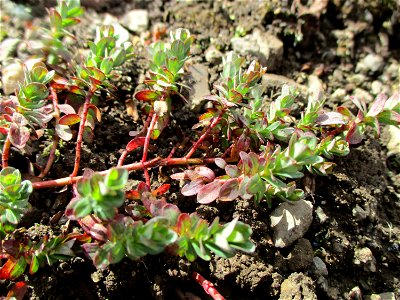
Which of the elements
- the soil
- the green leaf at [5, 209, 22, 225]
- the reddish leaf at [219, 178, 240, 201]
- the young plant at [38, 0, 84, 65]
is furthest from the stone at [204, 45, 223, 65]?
the green leaf at [5, 209, 22, 225]

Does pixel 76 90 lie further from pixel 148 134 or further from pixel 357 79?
pixel 357 79

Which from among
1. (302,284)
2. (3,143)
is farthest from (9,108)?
(302,284)

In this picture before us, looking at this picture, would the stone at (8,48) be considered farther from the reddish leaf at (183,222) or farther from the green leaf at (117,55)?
the reddish leaf at (183,222)

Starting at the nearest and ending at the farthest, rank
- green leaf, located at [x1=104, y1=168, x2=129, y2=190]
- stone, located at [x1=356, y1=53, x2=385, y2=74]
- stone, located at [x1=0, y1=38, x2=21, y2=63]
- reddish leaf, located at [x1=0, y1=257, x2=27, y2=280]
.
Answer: green leaf, located at [x1=104, y1=168, x2=129, y2=190] → reddish leaf, located at [x1=0, y1=257, x2=27, y2=280] → stone, located at [x1=0, y1=38, x2=21, y2=63] → stone, located at [x1=356, y1=53, x2=385, y2=74]

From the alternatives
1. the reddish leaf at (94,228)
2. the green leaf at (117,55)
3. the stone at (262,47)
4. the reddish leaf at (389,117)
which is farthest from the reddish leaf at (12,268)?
the reddish leaf at (389,117)

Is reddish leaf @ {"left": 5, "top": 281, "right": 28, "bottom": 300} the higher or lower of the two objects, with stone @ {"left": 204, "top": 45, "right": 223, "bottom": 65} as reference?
lower

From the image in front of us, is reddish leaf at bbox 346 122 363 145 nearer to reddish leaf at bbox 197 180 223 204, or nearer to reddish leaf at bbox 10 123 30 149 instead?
reddish leaf at bbox 197 180 223 204

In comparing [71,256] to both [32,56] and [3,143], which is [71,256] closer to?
[3,143]
